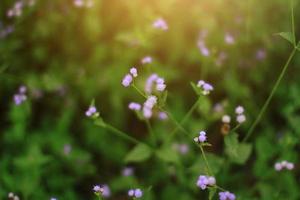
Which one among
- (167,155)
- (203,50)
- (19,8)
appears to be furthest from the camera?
(19,8)

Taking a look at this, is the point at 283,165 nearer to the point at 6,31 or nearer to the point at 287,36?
the point at 287,36

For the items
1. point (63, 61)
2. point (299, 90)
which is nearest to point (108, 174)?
point (63, 61)

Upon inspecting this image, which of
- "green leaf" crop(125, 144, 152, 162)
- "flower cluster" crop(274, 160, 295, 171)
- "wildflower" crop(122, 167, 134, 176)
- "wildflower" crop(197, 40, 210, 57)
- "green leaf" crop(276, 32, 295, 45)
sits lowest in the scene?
"flower cluster" crop(274, 160, 295, 171)

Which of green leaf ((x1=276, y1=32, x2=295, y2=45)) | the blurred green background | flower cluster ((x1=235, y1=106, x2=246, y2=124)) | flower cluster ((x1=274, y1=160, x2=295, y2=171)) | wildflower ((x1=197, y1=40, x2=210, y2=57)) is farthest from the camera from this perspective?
the blurred green background

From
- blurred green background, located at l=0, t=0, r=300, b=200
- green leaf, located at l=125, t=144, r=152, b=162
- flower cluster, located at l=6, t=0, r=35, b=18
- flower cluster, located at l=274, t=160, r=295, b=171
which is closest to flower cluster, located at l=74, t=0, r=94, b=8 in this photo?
blurred green background, located at l=0, t=0, r=300, b=200

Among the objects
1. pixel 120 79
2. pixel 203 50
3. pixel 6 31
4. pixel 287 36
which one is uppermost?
pixel 6 31

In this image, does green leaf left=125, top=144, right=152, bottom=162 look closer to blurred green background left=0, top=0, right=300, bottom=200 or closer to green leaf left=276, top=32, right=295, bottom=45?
blurred green background left=0, top=0, right=300, bottom=200

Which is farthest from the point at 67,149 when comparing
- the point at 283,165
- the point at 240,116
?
the point at 283,165

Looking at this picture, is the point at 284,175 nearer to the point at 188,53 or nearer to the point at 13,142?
the point at 188,53
